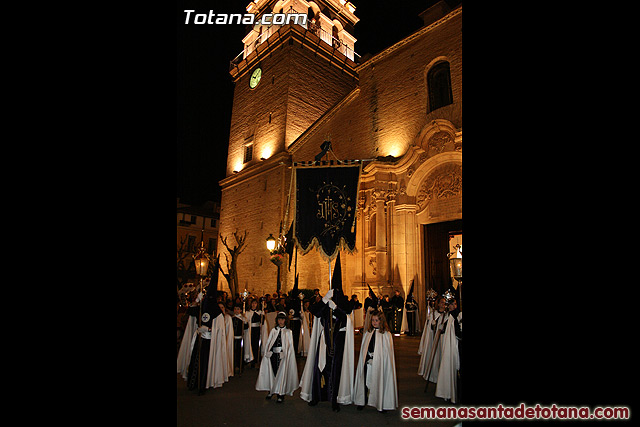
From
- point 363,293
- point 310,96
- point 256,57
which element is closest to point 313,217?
point 363,293

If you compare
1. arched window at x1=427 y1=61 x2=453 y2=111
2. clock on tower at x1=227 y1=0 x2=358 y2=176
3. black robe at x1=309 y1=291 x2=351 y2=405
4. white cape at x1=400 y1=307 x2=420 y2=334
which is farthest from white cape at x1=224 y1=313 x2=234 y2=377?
clock on tower at x1=227 y1=0 x2=358 y2=176

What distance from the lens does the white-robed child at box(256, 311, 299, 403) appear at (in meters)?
6.79

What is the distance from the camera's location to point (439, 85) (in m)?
15.5

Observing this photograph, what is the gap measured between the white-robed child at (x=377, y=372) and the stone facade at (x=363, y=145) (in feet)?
25.4

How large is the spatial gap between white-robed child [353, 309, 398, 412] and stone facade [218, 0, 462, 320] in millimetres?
7728

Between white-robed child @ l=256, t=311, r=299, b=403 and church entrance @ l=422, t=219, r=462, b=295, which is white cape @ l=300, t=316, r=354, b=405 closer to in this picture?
white-robed child @ l=256, t=311, r=299, b=403

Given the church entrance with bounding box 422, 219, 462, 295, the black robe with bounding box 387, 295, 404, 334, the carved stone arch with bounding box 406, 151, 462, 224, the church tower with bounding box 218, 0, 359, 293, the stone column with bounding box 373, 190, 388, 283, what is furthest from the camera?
the church tower with bounding box 218, 0, 359, 293

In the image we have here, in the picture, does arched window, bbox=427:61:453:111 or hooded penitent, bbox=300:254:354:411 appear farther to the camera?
arched window, bbox=427:61:453:111

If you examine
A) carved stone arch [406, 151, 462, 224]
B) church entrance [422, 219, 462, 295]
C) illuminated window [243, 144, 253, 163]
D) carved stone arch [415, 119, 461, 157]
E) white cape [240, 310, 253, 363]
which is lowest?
white cape [240, 310, 253, 363]

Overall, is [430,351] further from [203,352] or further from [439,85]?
[439,85]

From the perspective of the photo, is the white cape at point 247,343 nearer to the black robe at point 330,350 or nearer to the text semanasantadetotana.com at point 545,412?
the black robe at point 330,350

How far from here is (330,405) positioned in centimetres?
639

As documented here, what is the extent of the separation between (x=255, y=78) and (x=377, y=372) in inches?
887

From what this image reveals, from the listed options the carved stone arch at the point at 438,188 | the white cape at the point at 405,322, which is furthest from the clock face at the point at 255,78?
the white cape at the point at 405,322
